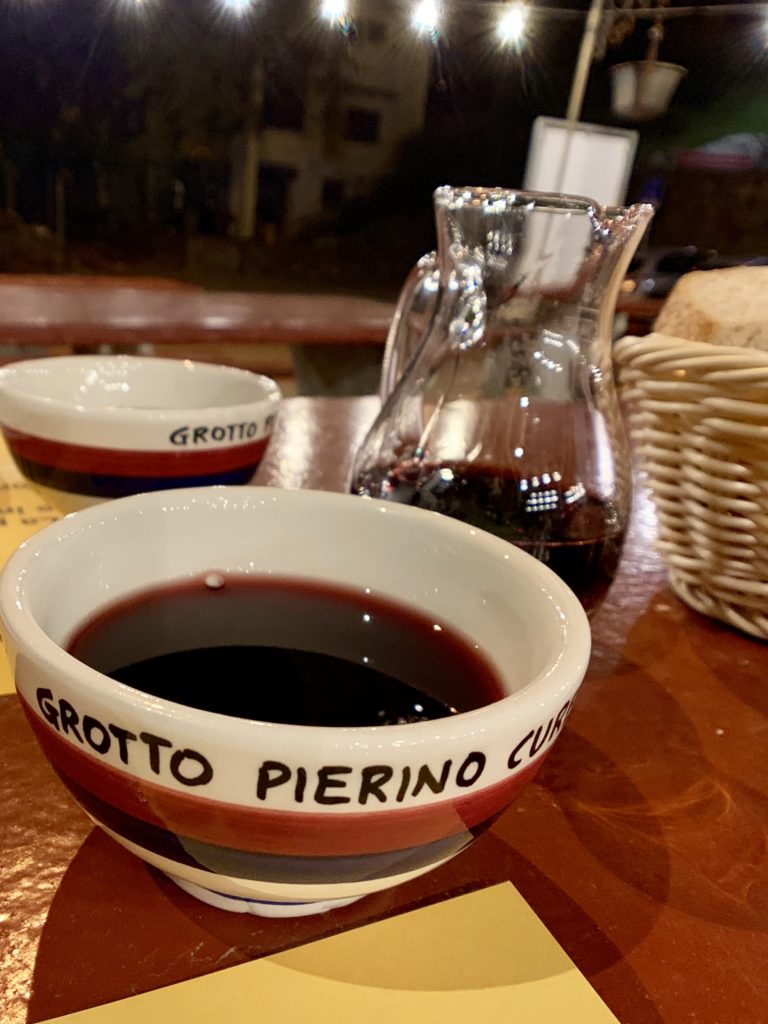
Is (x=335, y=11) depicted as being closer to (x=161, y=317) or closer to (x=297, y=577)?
(x=161, y=317)

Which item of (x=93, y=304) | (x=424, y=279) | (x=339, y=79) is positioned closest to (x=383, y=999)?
(x=424, y=279)

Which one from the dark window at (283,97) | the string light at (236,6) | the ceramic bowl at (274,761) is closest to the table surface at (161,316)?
the dark window at (283,97)

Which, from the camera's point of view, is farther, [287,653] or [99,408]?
[99,408]

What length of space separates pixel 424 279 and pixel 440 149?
2.86 meters

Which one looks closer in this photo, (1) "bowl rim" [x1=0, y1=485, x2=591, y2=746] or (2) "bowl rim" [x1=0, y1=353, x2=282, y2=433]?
(1) "bowl rim" [x1=0, y1=485, x2=591, y2=746]

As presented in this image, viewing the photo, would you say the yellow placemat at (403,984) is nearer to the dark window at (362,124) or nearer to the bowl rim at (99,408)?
the bowl rim at (99,408)

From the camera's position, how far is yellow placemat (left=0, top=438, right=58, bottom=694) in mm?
555

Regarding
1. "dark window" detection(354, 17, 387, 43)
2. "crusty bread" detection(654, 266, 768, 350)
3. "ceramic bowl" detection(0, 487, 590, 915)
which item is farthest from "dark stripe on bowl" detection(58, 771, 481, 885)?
"dark window" detection(354, 17, 387, 43)

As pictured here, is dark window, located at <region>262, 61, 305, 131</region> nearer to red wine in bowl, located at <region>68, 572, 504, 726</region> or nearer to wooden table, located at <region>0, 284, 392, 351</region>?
wooden table, located at <region>0, 284, 392, 351</region>

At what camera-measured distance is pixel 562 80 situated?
3184 mm

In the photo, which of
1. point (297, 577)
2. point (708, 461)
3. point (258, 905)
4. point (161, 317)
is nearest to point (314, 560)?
point (297, 577)

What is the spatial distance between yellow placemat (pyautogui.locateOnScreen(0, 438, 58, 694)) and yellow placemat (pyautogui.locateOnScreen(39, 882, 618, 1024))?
0.32m

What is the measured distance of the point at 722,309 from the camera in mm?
575

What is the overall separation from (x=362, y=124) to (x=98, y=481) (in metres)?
3.00
